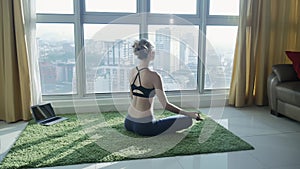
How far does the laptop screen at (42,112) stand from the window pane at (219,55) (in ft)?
7.49

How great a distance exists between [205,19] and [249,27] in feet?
2.07

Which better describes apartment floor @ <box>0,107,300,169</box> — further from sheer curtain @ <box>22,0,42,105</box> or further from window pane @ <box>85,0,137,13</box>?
window pane @ <box>85,0,137,13</box>

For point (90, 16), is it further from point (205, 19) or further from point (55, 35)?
point (205, 19)

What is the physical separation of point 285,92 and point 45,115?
2967 mm

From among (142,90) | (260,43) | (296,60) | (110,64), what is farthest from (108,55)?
(296,60)

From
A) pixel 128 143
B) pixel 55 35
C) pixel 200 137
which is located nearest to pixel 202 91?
pixel 200 137

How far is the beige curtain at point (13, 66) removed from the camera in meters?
3.36

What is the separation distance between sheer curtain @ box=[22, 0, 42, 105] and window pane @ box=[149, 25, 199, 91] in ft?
5.08

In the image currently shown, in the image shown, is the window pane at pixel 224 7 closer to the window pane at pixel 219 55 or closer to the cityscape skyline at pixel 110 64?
the window pane at pixel 219 55

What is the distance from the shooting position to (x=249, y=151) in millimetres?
2707

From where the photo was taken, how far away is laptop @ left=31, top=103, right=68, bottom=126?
3528 mm

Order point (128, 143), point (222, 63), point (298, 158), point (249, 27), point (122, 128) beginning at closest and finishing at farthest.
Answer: point (298, 158)
point (128, 143)
point (122, 128)
point (249, 27)
point (222, 63)

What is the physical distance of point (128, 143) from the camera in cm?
287

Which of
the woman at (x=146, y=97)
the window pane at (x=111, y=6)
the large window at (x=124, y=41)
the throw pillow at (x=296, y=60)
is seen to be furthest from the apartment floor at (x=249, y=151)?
the window pane at (x=111, y=6)
